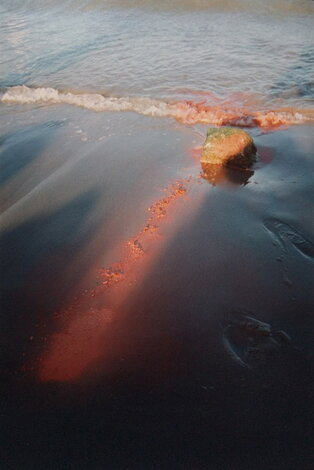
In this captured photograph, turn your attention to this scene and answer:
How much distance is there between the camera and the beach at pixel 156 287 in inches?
84.2

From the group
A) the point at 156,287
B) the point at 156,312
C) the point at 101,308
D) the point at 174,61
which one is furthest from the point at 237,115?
the point at 101,308

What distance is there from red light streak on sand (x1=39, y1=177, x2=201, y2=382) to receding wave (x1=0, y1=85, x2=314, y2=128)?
3.10 meters

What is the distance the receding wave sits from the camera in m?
6.15

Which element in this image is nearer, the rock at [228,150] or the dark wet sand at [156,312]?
the dark wet sand at [156,312]

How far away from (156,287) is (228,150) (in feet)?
8.50

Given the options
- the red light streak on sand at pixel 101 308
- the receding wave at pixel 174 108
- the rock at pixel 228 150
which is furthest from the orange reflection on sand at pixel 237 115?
the red light streak on sand at pixel 101 308

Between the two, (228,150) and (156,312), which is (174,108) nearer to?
(228,150)

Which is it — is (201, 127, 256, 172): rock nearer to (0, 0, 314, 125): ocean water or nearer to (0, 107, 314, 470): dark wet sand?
(0, 107, 314, 470): dark wet sand

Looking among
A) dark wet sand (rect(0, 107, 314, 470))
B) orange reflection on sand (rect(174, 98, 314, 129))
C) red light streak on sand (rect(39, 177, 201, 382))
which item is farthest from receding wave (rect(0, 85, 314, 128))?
red light streak on sand (rect(39, 177, 201, 382))

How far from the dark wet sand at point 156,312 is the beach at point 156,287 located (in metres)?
0.01

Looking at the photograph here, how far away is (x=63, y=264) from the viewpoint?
3418 millimetres

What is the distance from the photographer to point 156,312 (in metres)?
2.89

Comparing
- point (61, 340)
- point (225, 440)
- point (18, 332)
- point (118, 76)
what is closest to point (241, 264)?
point (225, 440)

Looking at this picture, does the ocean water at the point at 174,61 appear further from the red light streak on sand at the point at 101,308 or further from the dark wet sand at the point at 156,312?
the red light streak on sand at the point at 101,308
